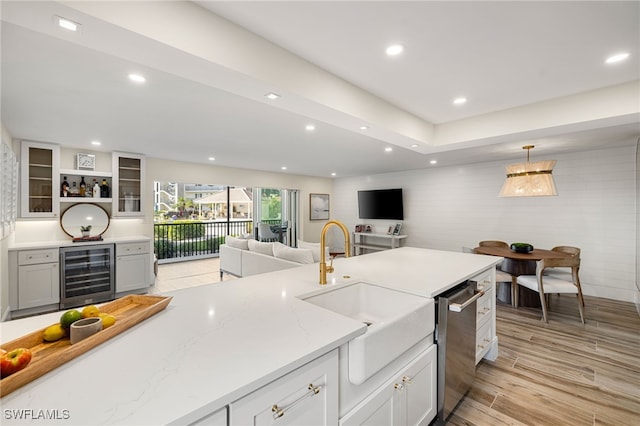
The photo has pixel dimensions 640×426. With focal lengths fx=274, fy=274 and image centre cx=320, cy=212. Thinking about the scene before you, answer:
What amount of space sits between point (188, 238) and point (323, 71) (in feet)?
24.0

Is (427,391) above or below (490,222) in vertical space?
below

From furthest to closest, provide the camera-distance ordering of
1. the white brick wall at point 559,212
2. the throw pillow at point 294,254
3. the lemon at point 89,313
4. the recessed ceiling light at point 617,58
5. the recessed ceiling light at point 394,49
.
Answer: the white brick wall at point 559,212, the throw pillow at point 294,254, the recessed ceiling light at point 617,58, the recessed ceiling light at point 394,49, the lemon at point 89,313

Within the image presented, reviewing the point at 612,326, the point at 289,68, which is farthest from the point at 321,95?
the point at 612,326

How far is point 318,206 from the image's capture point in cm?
884

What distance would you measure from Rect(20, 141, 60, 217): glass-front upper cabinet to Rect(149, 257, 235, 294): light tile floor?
201 centimetres

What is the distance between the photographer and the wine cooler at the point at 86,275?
13.5 feet

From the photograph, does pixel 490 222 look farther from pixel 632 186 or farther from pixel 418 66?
pixel 418 66

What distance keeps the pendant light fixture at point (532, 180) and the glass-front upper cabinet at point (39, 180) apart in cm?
666

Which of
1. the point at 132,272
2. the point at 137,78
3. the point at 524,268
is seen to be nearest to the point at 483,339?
the point at 524,268

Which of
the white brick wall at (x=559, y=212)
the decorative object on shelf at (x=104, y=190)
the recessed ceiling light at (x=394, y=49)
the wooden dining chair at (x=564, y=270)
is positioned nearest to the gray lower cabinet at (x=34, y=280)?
the decorative object on shelf at (x=104, y=190)

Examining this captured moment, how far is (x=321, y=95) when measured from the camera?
226cm

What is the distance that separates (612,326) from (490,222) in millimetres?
2609

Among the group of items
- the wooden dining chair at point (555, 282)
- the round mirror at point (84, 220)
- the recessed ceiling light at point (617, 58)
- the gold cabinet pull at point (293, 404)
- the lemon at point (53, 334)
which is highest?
the recessed ceiling light at point (617, 58)

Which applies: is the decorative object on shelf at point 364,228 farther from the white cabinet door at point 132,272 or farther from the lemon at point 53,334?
the lemon at point 53,334
